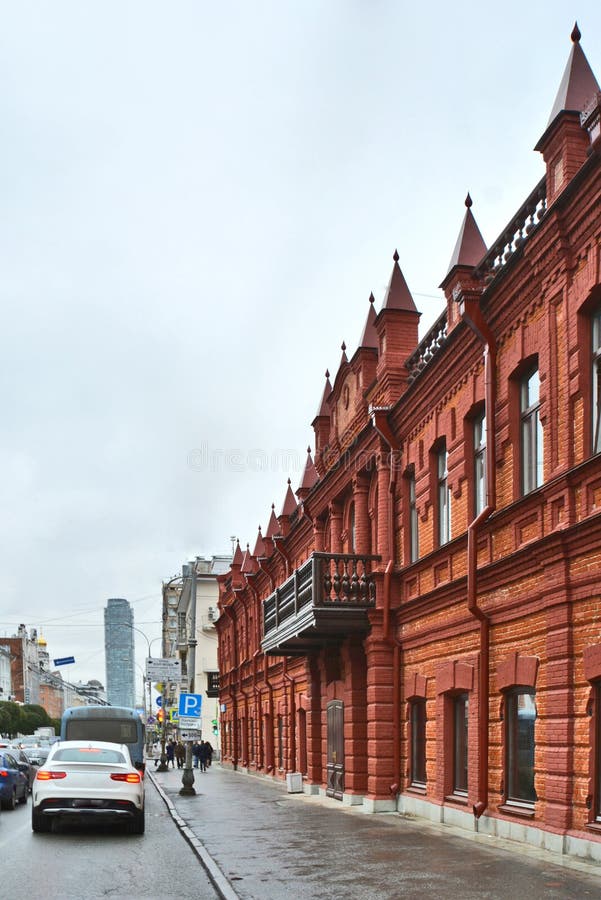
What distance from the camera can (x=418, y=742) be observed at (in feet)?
63.5

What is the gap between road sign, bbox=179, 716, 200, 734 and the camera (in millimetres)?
32406

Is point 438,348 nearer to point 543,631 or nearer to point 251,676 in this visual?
point 543,631

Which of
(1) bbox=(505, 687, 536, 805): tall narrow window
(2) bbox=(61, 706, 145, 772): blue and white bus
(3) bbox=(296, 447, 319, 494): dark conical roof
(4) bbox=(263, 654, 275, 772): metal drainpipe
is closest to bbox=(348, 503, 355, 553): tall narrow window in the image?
(3) bbox=(296, 447, 319, 494): dark conical roof

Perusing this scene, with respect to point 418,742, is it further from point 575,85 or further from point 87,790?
point 575,85

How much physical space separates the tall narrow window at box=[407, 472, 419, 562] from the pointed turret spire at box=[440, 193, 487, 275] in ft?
15.1

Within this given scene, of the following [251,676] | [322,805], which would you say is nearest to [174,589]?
[251,676]

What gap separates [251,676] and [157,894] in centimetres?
3066

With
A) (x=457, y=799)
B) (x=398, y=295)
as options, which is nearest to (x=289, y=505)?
(x=398, y=295)

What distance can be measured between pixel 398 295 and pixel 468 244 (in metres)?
4.00

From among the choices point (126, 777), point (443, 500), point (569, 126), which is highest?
point (569, 126)

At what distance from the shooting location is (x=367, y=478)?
898 inches

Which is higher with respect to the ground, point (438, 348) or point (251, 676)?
point (438, 348)

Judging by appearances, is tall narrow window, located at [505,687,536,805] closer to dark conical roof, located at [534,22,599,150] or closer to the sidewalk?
the sidewalk

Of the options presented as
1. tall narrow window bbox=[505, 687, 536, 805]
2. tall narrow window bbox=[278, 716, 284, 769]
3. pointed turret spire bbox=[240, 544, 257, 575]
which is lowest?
tall narrow window bbox=[278, 716, 284, 769]
